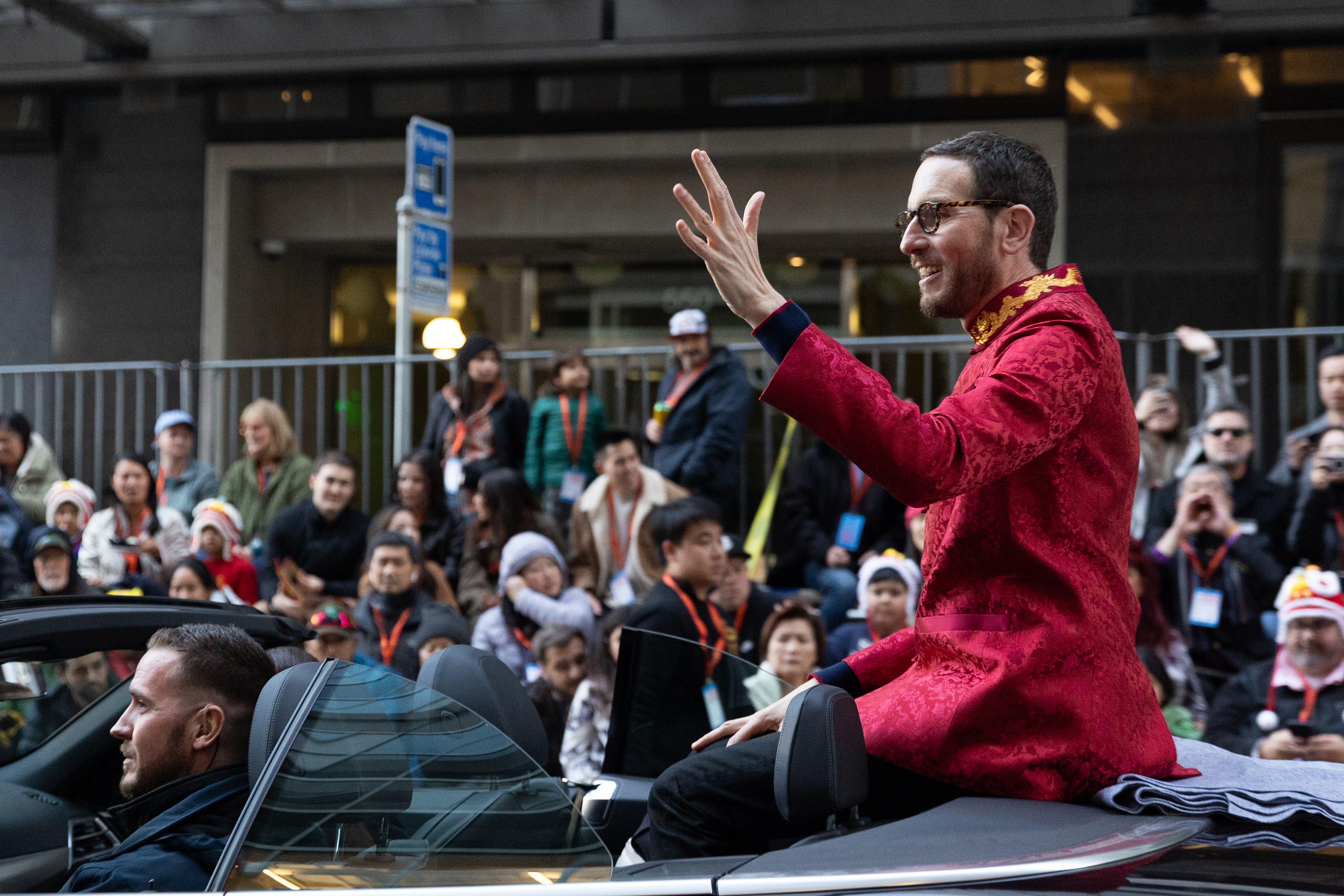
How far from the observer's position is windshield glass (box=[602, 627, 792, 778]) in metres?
3.05

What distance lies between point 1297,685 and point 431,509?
4.64 m

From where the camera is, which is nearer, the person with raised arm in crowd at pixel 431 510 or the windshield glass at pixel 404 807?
the windshield glass at pixel 404 807

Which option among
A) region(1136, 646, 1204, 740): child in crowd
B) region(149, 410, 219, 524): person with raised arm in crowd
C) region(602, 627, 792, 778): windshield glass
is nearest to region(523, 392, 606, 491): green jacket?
region(149, 410, 219, 524): person with raised arm in crowd

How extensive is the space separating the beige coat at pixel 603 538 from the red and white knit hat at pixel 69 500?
3.40 metres

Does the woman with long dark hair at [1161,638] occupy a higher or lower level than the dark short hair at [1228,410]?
lower

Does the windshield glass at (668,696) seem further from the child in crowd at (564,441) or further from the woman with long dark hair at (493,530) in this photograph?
the child in crowd at (564,441)

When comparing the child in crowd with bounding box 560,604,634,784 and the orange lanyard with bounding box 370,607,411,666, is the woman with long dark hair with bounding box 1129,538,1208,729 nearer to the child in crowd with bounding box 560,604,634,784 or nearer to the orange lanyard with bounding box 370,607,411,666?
the child in crowd with bounding box 560,604,634,784

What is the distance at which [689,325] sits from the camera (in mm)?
7723

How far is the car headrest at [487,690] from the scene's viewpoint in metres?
2.61

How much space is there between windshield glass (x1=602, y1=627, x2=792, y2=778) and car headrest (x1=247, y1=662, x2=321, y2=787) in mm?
873

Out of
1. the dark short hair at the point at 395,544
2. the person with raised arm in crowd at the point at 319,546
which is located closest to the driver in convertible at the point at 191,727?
the dark short hair at the point at 395,544

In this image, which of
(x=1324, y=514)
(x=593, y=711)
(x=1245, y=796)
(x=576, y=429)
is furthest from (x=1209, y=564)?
(x=1245, y=796)

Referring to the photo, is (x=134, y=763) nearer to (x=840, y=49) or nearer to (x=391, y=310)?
(x=840, y=49)

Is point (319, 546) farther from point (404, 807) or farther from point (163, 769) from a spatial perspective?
point (404, 807)
